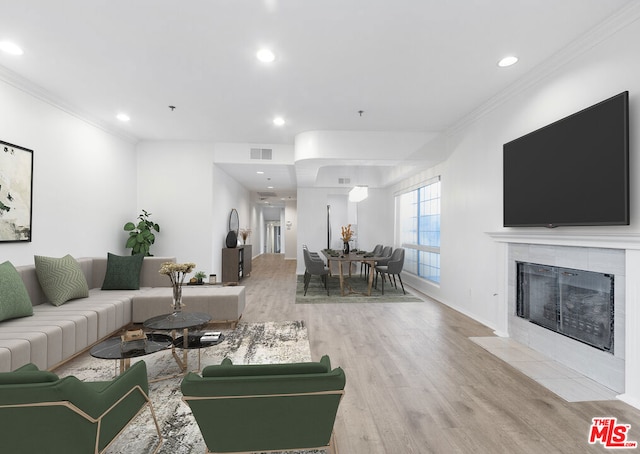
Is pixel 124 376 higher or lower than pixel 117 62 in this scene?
lower

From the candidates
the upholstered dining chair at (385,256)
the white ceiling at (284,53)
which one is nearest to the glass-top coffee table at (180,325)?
the white ceiling at (284,53)

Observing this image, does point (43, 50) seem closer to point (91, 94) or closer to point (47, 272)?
point (91, 94)

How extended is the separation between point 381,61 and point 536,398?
3268 mm

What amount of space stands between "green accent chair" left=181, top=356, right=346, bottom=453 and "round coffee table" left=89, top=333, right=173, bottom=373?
1.28m

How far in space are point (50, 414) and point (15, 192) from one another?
11.6ft

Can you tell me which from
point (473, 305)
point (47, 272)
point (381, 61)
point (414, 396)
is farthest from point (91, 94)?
point (473, 305)

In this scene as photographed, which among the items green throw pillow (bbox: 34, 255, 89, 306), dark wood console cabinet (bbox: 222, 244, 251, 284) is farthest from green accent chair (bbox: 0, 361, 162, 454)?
dark wood console cabinet (bbox: 222, 244, 251, 284)

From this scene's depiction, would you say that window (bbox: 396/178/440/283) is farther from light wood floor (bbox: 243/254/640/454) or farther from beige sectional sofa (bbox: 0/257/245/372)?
beige sectional sofa (bbox: 0/257/245/372)

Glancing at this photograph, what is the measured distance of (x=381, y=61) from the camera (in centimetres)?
343

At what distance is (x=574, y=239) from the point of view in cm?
308

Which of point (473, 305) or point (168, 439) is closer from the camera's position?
point (168, 439)

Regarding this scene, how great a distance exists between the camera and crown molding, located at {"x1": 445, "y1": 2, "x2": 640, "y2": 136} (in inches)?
104

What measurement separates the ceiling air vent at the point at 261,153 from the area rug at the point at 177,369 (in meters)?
3.50

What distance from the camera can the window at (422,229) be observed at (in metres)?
6.75
